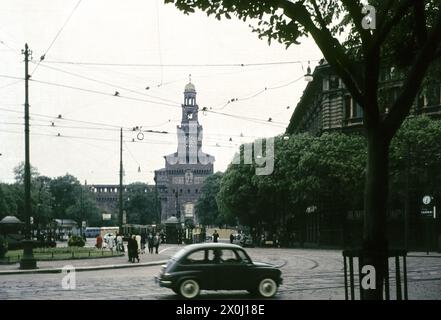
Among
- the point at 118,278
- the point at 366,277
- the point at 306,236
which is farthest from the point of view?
the point at 306,236

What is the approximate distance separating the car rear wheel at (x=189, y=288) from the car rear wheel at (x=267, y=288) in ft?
4.66

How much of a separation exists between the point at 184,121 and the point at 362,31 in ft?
51.1

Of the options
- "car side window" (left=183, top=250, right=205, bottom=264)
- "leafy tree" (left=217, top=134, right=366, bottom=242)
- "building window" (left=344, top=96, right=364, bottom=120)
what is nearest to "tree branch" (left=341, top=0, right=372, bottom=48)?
"car side window" (left=183, top=250, right=205, bottom=264)

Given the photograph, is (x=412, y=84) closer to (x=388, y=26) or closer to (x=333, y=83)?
(x=388, y=26)

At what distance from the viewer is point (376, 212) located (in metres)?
9.12

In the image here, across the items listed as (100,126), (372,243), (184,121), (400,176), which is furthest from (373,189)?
(400,176)

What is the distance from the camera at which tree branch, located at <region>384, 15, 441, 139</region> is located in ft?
30.0

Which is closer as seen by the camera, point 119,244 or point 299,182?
point 119,244

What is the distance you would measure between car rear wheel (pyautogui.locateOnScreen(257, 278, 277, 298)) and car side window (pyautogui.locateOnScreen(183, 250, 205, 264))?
56.4 inches

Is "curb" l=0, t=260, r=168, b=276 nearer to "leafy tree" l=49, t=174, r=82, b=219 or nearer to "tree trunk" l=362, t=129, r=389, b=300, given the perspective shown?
"tree trunk" l=362, t=129, r=389, b=300

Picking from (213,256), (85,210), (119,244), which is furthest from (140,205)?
(213,256)

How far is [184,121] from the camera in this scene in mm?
24609

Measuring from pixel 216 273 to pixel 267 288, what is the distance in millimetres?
1226
